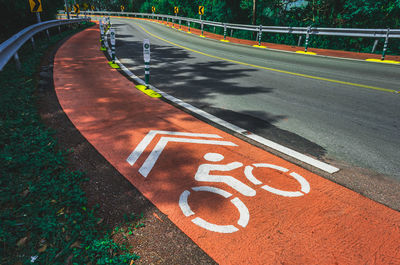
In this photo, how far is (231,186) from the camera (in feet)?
10.5

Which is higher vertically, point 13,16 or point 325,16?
point 325,16

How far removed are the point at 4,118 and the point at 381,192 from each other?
6.38 metres

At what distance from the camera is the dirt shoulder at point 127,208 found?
228cm

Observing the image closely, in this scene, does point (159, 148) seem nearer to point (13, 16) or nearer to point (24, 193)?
point (24, 193)

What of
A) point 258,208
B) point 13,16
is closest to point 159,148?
point 258,208

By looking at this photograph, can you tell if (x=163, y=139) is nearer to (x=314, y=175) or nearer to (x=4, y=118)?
(x=314, y=175)

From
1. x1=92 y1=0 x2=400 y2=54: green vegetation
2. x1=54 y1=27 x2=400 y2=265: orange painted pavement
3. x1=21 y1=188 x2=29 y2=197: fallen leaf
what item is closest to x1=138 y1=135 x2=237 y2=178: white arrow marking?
x1=54 y1=27 x2=400 y2=265: orange painted pavement

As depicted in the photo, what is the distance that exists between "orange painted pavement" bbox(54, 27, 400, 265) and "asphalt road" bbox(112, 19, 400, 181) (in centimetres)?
98

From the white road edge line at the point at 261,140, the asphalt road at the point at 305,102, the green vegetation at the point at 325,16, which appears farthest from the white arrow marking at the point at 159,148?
the green vegetation at the point at 325,16

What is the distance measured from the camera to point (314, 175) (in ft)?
11.4

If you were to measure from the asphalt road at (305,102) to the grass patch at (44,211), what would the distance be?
10.5 feet

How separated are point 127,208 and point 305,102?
5.34 meters

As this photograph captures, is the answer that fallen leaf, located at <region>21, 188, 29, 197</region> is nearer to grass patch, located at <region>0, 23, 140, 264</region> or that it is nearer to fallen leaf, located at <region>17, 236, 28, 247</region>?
grass patch, located at <region>0, 23, 140, 264</region>

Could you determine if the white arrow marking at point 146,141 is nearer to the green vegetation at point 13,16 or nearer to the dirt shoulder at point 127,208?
the dirt shoulder at point 127,208
